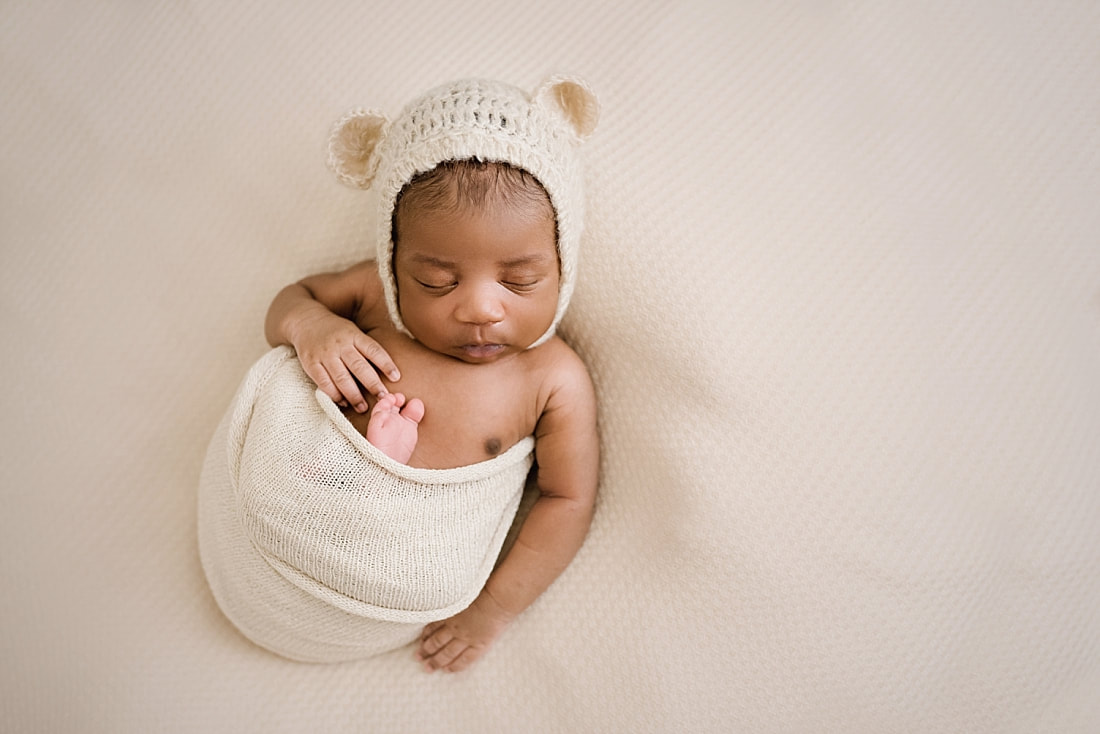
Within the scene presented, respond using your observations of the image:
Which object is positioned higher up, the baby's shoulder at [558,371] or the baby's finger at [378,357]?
the baby's finger at [378,357]

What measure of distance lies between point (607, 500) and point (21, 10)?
4.14 ft

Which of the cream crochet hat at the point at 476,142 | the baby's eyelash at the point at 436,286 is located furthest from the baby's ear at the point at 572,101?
the baby's eyelash at the point at 436,286

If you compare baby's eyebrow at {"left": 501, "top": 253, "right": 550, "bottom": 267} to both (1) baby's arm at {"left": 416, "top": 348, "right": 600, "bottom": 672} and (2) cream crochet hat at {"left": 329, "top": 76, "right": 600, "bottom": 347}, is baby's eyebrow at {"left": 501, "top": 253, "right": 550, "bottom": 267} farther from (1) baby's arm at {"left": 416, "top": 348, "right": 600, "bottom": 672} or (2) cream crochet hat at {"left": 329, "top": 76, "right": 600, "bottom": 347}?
(1) baby's arm at {"left": 416, "top": 348, "right": 600, "bottom": 672}

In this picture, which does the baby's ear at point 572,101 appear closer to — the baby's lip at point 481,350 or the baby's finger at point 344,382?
the baby's lip at point 481,350

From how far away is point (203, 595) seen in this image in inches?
47.2

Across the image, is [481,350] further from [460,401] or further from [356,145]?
[356,145]

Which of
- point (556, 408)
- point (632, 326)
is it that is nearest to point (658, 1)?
point (632, 326)

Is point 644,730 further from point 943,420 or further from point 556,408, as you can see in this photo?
point 943,420

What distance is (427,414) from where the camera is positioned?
3.58 ft

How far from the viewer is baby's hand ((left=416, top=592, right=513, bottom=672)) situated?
115 centimetres

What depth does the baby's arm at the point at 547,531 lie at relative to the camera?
114 cm

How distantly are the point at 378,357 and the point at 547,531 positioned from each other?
1.14ft

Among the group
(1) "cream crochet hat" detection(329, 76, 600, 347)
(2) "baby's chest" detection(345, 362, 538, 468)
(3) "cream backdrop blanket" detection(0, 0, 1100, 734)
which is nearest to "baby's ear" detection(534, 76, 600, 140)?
(1) "cream crochet hat" detection(329, 76, 600, 347)

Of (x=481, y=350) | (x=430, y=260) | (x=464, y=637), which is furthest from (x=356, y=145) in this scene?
(x=464, y=637)
